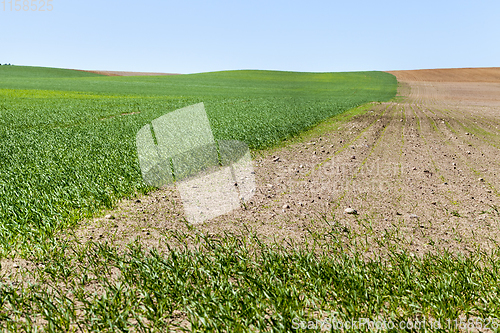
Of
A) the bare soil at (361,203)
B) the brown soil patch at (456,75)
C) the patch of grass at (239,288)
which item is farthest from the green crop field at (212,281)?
the brown soil patch at (456,75)

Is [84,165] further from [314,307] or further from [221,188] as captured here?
[314,307]

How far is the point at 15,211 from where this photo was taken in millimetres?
4945

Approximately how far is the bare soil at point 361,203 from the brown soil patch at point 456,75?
7388cm

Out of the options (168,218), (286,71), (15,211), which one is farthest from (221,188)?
(286,71)

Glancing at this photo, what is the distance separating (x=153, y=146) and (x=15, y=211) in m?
4.72

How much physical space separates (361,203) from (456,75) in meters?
89.1

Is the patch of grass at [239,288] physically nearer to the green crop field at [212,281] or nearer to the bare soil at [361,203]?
the green crop field at [212,281]

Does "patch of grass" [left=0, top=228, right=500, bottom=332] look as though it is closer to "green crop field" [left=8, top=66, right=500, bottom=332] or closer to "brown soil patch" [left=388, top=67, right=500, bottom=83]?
"green crop field" [left=8, top=66, right=500, bottom=332]

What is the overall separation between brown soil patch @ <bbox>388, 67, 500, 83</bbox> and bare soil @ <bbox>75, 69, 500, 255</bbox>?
7388cm

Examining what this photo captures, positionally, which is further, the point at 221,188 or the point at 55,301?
the point at 221,188

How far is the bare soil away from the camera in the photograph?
4.56m

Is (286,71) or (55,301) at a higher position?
(286,71)

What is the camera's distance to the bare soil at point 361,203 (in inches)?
180

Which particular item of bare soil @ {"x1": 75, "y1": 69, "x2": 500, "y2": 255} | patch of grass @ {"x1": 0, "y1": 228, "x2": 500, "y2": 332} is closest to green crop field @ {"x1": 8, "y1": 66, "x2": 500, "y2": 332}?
patch of grass @ {"x1": 0, "y1": 228, "x2": 500, "y2": 332}
